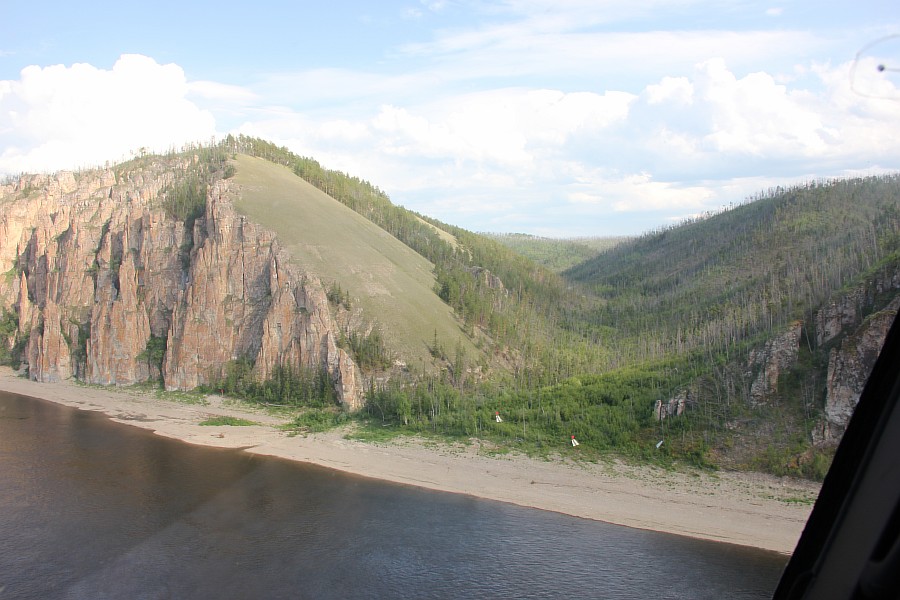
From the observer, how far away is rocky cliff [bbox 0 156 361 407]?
161ft

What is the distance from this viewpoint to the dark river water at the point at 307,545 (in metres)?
20.7

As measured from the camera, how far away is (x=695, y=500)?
2789cm

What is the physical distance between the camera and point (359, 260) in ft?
184

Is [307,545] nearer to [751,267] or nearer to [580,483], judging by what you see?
[580,483]

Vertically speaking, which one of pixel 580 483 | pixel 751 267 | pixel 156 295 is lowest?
pixel 580 483

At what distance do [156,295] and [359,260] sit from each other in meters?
17.6

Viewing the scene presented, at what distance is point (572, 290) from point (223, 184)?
157 ft

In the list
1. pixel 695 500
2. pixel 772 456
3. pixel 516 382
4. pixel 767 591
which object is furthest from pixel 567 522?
pixel 516 382

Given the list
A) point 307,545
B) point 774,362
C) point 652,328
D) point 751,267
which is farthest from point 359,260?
point 751,267

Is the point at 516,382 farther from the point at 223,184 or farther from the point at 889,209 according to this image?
the point at 889,209

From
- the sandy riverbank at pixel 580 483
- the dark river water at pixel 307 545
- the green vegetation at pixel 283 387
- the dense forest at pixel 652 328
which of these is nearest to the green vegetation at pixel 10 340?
the green vegetation at pixel 283 387

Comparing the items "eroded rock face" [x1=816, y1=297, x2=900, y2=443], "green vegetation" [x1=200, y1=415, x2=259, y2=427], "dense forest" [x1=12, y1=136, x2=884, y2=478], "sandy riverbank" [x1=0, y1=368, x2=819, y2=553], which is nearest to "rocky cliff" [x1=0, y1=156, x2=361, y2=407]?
"dense forest" [x1=12, y1=136, x2=884, y2=478]

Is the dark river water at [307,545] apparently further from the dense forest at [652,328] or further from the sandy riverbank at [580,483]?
the dense forest at [652,328]

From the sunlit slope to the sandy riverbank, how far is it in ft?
37.5
